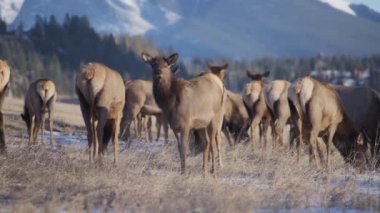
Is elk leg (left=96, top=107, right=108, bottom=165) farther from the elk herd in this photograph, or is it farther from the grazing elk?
the grazing elk

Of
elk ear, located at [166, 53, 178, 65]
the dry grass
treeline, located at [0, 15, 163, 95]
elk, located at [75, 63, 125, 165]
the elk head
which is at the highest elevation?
treeline, located at [0, 15, 163, 95]

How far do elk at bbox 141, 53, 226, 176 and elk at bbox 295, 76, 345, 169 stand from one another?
209cm

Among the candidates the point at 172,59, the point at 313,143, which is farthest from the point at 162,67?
the point at 313,143

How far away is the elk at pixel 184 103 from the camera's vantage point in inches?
526

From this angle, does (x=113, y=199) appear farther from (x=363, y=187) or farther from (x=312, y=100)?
(x=312, y=100)

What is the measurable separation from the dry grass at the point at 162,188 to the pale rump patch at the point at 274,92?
666 cm

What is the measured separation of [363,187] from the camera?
12484mm

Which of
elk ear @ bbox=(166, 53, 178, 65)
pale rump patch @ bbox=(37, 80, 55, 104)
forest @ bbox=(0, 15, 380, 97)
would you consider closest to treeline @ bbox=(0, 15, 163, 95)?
forest @ bbox=(0, 15, 380, 97)

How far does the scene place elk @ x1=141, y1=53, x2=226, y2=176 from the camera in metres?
13.4

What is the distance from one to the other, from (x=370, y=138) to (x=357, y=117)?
531mm

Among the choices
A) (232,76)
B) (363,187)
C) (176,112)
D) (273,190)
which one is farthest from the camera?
(232,76)

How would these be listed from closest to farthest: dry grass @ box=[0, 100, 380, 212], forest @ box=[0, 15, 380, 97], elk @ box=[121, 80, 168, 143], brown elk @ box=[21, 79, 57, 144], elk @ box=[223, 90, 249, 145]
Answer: dry grass @ box=[0, 100, 380, 212]
brown elk @ box=[21, 79, 57, 144]
elk @ box=[121, 80, 168, 143]
elk @ box=[223, 90, 249, 145]
forest @ box=[0, 15, 380, 97]

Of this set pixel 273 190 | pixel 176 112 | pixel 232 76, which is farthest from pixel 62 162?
pixel 232 76

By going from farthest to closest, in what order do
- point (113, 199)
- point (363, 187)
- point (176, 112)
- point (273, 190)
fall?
point (176, 112)
point (363, 187)
point (273, 190)
point (113, 199)
